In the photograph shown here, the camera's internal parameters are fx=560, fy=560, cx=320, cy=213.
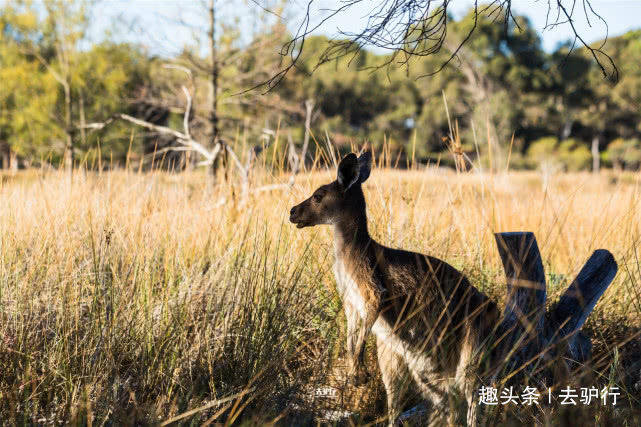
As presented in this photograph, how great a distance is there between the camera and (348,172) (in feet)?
8.95

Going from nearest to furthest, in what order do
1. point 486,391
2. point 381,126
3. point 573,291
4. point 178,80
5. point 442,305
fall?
point 486,391 < point 442,305 < point 573,291 < point 178,80 < point 381,126

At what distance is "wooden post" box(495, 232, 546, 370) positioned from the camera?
2.79m

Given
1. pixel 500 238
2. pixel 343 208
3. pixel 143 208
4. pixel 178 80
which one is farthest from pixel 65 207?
pixel 178 80

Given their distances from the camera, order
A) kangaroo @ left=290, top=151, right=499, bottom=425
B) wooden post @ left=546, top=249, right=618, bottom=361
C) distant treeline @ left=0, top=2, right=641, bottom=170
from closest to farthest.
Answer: kangaroo @ left=290, top=151, right=499, bottom=425, wooden post @ left=546, top=249, right=618, bottom=361, distant treeline @ left=0, top=2, right=641, bottom=170

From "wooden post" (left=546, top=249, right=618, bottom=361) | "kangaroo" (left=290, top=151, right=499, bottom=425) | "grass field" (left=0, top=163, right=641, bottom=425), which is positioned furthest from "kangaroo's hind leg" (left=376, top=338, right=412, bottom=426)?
"wooden post" (left=546, top=249, right=618, bottom=361)

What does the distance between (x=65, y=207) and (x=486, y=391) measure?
3235 millimetres

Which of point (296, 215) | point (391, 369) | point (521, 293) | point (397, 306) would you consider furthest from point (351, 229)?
point (521, 293)

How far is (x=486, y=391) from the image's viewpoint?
2555 mm

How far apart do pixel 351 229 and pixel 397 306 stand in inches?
17.4

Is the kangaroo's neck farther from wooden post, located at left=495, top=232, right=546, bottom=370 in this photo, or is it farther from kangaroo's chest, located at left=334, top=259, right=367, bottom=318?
wooden post, located at left=495, top=232, right=546, bottom=370

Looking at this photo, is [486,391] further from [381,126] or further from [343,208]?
[381,126]

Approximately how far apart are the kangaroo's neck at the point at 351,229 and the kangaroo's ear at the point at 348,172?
0.36 ft

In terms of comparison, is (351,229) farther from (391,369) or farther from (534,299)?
(534,299)

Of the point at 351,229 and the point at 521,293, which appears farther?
the point at 521,293
